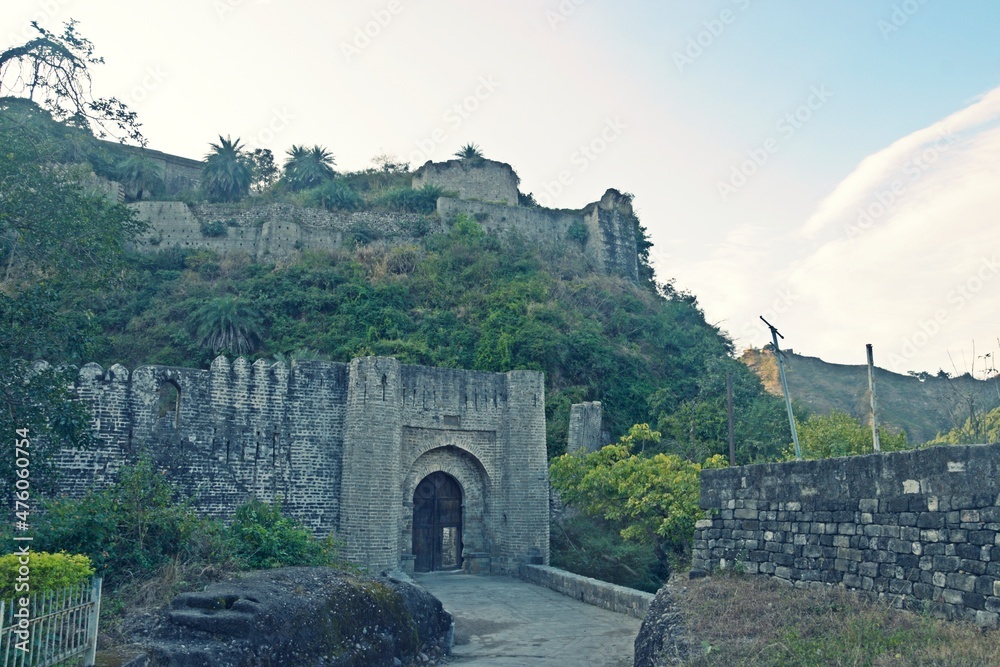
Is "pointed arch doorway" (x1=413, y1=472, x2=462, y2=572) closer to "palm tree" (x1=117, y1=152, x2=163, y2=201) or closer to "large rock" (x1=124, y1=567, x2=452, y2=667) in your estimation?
"large rock" (x1=124, y1=567, x2=452, y2=667)

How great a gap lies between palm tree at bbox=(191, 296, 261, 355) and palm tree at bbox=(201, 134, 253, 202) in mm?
14180

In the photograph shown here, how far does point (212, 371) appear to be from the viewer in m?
16.5

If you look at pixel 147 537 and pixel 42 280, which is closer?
pixel 147 537

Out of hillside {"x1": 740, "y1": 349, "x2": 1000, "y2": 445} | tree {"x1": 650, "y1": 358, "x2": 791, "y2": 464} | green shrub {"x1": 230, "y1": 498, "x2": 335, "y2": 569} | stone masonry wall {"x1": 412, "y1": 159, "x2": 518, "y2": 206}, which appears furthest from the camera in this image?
stone masonry wall {"x1": 412, "y1": 159, "x2": 518, "y2": 206}

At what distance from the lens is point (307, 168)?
153 ft

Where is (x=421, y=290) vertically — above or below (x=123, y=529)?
above

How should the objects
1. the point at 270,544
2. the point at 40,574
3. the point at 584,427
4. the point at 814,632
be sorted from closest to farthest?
the point at 40,574, the point at 814,632, the point at 270,544, the point at 584,427

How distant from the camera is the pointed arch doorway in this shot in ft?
65.2

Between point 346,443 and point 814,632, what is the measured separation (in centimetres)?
1268

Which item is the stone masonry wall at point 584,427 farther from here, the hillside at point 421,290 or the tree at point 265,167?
the tree at point 265,167

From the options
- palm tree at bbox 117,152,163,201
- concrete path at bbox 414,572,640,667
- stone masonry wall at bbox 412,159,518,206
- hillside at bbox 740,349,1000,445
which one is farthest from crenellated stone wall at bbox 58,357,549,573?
hillside at bbox 740,349,1000,445

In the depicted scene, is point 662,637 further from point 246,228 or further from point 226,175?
point 226,175

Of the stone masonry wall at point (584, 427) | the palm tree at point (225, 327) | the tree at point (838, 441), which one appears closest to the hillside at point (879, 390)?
the tree at point (838, 441)

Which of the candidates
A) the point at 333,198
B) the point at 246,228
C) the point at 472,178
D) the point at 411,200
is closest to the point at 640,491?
the point at 246,228
